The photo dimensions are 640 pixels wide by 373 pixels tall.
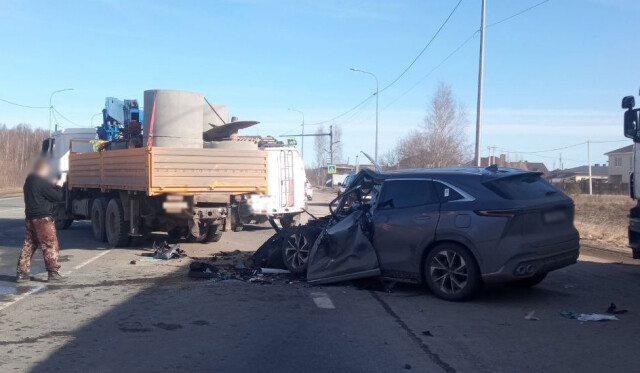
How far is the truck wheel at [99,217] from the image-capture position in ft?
49.0

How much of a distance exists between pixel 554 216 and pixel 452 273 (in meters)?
1.50

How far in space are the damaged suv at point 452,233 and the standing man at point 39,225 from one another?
401 cm

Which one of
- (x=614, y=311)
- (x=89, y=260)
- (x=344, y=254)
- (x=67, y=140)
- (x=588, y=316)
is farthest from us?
(x=67, y=140)

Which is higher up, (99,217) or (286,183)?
(286,183)

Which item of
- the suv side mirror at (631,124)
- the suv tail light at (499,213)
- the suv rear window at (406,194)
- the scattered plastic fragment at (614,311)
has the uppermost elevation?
the suv side mirror at (631,124)

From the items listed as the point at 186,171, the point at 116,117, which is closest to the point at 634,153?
the point at 186,171

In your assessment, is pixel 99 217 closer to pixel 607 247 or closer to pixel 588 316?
→ pixel 588 316

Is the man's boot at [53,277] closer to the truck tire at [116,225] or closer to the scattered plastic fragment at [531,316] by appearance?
the truck tire at [116,225]

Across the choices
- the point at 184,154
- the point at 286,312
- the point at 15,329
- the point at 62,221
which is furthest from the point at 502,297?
the point at 62,221

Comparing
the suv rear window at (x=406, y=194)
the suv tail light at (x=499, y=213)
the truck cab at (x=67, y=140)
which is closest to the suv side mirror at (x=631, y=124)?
the suv tail light at (x=499, y=213)

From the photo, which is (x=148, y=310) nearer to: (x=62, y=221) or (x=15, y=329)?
(x=15, y=329)

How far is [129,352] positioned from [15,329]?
1.77 metres

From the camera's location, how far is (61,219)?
61.0 ft

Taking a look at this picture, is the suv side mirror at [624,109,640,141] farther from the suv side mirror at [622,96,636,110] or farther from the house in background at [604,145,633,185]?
the house in background at [604,145,633,185]
